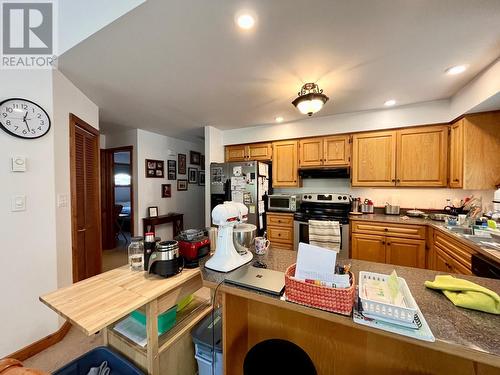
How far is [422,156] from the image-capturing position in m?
2.78

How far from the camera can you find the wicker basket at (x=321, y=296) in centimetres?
77

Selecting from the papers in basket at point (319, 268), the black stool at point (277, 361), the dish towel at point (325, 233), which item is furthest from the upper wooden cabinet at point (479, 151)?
the black stool at point (277, 361)

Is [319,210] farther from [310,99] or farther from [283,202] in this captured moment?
[310,99]

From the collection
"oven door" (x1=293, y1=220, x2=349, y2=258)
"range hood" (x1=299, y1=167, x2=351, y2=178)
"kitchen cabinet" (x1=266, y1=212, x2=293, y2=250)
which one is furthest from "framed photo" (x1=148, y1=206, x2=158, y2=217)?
"range hood" (x1=299, y1=167, x2=351, y2=178)

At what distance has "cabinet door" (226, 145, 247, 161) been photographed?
3961 millimetres

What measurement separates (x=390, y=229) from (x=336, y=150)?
4.37 feet

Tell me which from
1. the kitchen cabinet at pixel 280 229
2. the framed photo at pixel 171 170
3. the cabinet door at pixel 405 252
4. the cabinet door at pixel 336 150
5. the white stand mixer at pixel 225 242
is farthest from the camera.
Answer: the framed photo at pixel 171 170

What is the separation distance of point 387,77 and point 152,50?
217 centimetres

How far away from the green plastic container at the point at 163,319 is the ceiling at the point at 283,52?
1811mm

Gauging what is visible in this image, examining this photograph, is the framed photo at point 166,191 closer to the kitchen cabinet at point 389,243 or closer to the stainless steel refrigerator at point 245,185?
the stainless steel refrigerator at point 245,185

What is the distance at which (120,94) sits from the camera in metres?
2.45

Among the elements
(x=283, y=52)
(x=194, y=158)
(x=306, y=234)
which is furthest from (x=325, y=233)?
(x=194, y=158)

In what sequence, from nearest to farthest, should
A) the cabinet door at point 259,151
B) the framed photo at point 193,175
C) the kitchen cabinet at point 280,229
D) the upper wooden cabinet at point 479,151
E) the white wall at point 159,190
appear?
the upper wooden cabinet at point 479,151
the kitchen cabinet at point 280,229
the cabinet door at point 259,151
the white wall at point 159,190
the framed photo at point 193,175

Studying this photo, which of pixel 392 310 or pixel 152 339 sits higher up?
pixel 392 310
